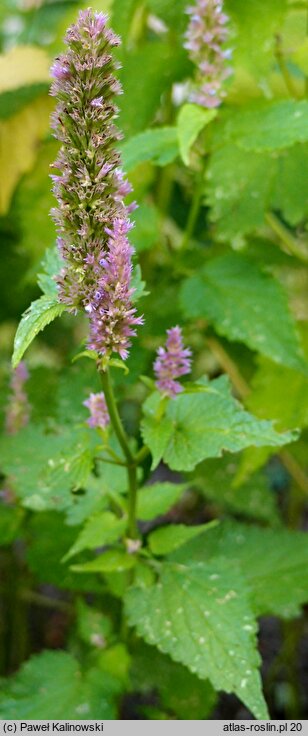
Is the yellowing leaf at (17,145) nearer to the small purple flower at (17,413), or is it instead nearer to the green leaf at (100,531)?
the small purple flower at (17,413)

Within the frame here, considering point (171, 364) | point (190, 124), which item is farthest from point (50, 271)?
point (190, 124)

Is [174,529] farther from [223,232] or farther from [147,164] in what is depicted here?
[147,164]

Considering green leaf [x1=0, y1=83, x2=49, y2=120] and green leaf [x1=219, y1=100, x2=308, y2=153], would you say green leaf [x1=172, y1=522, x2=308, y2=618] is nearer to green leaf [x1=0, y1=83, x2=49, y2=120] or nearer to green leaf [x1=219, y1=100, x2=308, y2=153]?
green leaf [x1=219, y1=100, x2=308, y2=153]

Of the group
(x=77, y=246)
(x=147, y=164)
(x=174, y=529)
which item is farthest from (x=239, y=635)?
(x=147, y=164)

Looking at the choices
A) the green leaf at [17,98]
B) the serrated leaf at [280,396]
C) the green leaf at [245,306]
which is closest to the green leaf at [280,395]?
the serrated leaf at [280,396]

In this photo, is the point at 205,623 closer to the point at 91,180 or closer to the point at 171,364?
the point at 171,364

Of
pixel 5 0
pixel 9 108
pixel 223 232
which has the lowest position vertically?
pixel 223 232

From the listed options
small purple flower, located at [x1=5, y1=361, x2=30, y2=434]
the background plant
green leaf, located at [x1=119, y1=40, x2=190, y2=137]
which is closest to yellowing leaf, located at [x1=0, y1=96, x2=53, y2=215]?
the background plant
